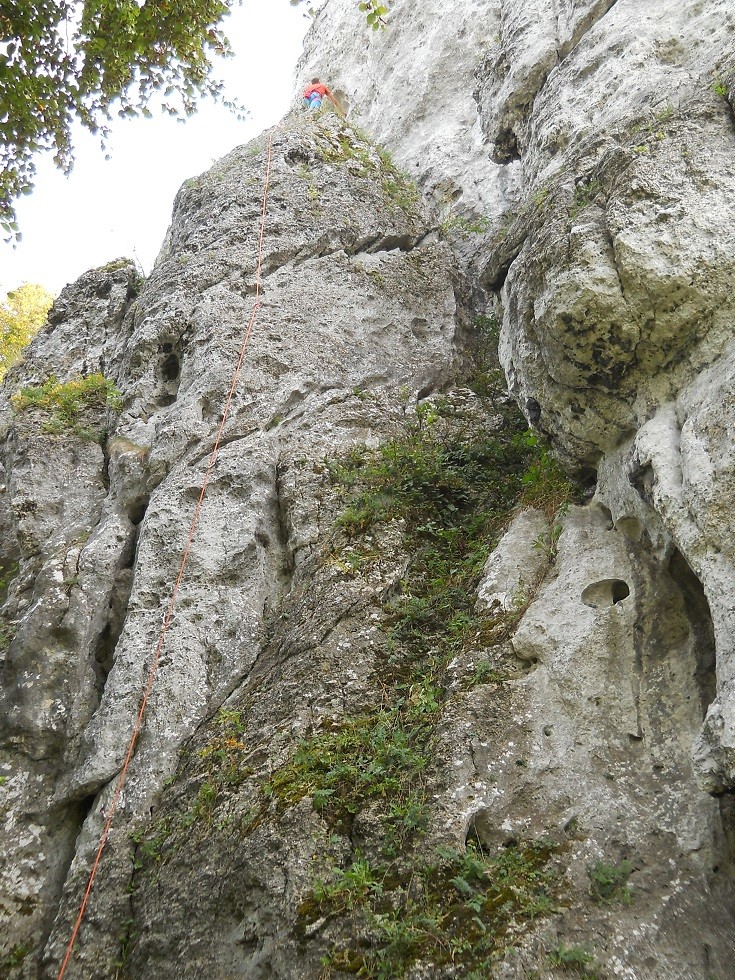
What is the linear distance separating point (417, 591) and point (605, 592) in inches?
68.5

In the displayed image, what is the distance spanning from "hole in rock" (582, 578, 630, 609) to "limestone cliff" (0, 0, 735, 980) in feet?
0.13

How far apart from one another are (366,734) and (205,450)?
401cm

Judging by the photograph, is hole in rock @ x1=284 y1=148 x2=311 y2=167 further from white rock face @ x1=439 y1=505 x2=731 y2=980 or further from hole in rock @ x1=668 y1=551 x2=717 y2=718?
hole in rock @ x1=668 y1=551 x2=717 y2=718

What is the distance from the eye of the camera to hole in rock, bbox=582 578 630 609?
601cm

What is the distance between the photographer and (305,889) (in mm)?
4969

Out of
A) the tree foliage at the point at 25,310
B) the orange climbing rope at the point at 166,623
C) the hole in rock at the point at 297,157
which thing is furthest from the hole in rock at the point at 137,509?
the tree foliage at the point at 25,310

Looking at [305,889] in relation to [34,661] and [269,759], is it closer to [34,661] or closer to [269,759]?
[269,759]

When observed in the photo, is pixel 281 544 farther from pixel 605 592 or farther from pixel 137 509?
pixel 605 592

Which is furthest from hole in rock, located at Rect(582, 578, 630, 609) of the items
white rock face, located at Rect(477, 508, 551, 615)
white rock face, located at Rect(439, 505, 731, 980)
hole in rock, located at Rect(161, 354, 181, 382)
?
hole in rock, located at Rect(161, 354, 181, 382)

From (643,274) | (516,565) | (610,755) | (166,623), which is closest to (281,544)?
(166,623)

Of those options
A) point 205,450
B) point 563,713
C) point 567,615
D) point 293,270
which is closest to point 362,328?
point 293,270

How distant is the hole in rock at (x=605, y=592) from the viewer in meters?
6.01

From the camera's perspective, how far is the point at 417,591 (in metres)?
7.06

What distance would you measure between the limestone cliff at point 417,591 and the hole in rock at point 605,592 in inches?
1.5
